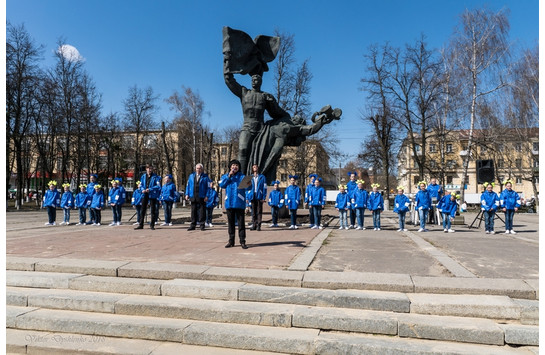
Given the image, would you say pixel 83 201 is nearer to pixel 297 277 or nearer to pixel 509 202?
pixel 297 277

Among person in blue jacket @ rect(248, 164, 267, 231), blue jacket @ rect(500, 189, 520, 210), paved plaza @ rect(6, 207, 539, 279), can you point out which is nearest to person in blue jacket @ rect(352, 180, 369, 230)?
paved plaza @ rect(6, 207, 539, 279)

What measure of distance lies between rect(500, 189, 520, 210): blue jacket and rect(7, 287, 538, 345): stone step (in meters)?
9.93

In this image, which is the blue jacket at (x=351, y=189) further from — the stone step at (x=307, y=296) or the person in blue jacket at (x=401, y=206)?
the stone step at (x=307, y=296)

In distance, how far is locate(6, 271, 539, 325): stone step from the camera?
160 inches

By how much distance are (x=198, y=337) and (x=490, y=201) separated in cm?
1179

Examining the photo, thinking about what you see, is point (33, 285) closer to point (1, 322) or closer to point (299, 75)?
point (1, 322)

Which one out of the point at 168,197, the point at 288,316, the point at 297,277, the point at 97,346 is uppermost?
the point at 168,197

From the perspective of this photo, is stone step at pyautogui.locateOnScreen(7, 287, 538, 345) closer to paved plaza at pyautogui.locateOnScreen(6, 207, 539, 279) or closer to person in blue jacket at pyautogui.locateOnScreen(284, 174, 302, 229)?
paved plaza at pyautogui.locateOnScreen(6, 207, 539, 279)

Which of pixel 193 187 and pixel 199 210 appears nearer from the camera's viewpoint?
pixel 193 187

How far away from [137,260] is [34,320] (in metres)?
1.90

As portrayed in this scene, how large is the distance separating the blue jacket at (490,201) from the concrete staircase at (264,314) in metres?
8.75

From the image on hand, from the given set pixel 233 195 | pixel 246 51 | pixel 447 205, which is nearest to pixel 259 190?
pixel 233 195

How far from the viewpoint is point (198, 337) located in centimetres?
384

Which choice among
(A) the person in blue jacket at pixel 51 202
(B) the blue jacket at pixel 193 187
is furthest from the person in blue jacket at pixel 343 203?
(A) the person in blue jacket at pixel 51 202
